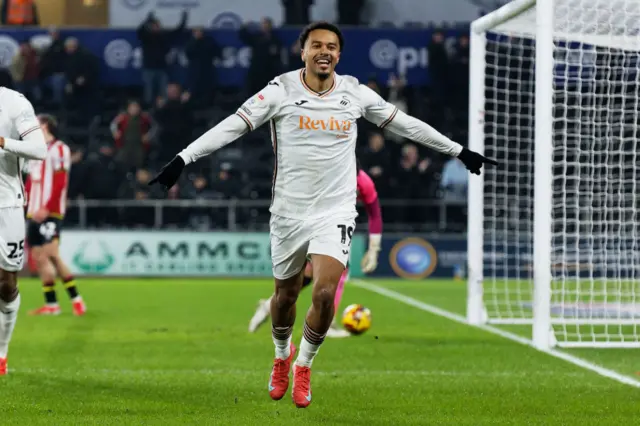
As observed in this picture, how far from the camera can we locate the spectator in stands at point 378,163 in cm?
2308

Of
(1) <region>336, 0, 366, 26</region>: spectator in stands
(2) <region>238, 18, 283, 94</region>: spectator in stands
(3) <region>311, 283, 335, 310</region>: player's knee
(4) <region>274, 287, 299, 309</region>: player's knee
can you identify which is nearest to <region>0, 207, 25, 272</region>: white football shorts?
(4) <region>274, 287, 299, 309</region>: player's knee

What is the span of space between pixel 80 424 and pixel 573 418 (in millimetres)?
2679

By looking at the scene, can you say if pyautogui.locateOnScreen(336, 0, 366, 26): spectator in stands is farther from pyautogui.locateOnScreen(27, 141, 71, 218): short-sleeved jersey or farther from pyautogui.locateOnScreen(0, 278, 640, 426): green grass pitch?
pyautogui.locateOnScreen(27, 141, 71, 218): short-sleeved jersey

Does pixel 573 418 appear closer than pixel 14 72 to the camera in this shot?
Yes

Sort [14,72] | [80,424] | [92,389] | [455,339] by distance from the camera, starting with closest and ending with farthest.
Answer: [80,424] → [92,389] → [455,339] → [14,72]

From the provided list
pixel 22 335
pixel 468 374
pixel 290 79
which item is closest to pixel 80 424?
pixel 290 79

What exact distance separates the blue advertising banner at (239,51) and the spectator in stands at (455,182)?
279 centimetres

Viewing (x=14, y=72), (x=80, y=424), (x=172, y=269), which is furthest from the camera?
(x=14, y=72)

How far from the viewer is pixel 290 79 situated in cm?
712

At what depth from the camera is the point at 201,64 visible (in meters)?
24.7

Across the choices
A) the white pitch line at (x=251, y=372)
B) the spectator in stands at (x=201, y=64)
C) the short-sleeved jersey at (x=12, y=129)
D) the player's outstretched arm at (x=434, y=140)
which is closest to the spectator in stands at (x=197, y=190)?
the spectator in stands at (x=201, y=64)

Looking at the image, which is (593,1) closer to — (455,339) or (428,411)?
(455,339)

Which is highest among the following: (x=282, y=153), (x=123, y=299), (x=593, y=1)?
(x=593, y=1)

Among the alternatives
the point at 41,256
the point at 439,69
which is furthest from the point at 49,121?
the point at 439,69
